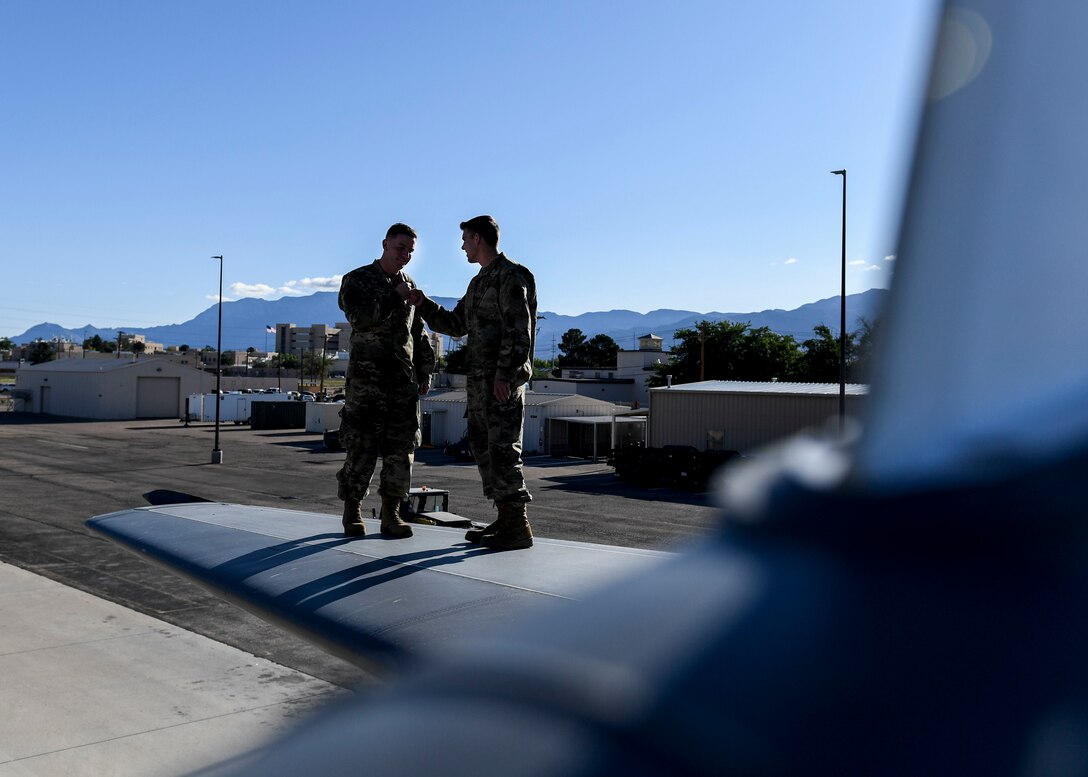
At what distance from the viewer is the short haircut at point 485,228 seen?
527 cm

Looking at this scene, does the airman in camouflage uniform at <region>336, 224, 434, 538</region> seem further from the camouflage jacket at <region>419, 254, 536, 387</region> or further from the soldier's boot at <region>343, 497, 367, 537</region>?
the camouflage jacket at <region>419, 254, 536, 387</region>

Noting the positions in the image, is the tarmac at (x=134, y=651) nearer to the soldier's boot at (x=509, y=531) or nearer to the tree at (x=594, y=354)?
the soldier's boot at (x=509, y=531)

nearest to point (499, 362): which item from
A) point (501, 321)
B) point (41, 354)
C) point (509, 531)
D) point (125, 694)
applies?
point (501, 321)

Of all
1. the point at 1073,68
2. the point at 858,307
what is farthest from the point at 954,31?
the point at 858,307

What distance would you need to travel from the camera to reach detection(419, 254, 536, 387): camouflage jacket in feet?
17.0

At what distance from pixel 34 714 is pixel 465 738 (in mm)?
7883

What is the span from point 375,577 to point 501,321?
1.65 meters

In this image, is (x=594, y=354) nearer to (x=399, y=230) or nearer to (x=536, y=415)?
(x=536, y=415)

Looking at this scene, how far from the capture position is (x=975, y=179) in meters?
1.01

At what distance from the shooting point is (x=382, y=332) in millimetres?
5879

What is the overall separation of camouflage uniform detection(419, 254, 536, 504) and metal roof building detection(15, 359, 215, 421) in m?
74.8

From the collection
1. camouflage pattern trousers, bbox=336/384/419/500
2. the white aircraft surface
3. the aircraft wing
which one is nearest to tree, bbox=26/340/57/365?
the aircraft wing

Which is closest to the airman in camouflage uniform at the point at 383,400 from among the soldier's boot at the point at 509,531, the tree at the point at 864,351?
the soldier's boot at the point at 509,531

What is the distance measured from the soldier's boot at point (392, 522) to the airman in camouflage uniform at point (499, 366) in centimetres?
77
